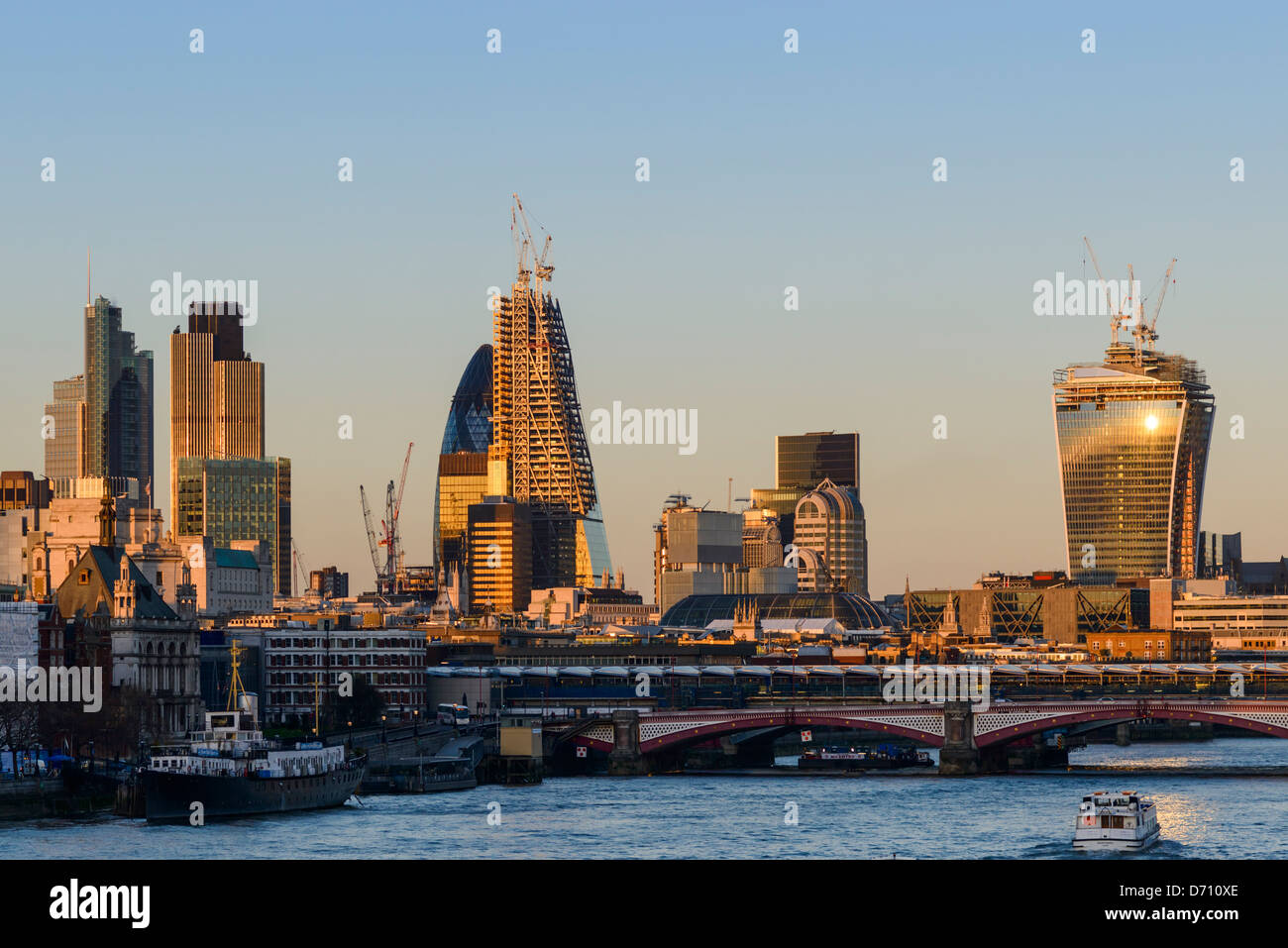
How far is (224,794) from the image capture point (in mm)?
99188

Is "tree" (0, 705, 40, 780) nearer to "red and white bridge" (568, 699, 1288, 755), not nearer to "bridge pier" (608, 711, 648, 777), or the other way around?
"bridge pier" (608, 711, 648, 777)

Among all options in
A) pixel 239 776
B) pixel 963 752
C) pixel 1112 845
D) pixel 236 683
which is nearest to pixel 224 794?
pixel 239 776

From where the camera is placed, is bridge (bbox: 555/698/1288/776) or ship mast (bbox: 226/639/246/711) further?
bridge (bbox: 555/698/1288/776)

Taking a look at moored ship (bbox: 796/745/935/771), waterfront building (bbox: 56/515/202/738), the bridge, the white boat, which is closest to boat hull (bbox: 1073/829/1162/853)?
the white boat

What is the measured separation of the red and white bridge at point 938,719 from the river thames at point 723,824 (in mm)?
5471

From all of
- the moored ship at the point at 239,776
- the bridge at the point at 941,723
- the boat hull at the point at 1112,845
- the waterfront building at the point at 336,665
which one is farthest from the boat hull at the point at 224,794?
the waterfront building at the point at 336,665

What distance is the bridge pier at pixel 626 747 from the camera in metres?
138

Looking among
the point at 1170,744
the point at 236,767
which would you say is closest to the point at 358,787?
the point at 236,767

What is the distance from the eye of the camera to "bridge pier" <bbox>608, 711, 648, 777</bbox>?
13800 cm

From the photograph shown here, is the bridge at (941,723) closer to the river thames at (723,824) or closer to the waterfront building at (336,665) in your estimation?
the river thames at (723,824)

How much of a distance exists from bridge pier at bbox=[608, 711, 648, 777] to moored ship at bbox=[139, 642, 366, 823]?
2809 centimetres

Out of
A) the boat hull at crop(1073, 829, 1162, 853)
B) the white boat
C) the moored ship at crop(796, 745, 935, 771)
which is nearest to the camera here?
the boat hull at crop(1073, 829, 1162, 853)
